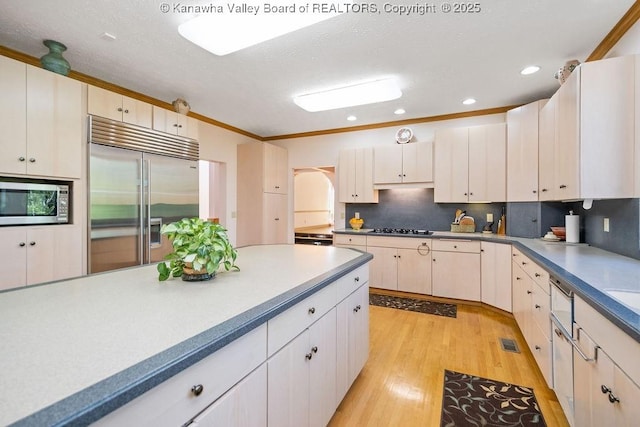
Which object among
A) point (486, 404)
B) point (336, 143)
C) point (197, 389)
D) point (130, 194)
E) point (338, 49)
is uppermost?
point (338, 49)

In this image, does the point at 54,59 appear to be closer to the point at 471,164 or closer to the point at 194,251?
the point at 194,251

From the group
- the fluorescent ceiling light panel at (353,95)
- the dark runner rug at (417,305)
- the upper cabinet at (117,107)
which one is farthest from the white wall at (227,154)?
the dark runner rug at (417,305)

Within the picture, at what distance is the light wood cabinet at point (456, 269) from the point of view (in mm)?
3627

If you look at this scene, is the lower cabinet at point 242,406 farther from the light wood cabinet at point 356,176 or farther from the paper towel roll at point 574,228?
the light wood cabinet at point 356,176

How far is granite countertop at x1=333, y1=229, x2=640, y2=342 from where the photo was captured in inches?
43.0

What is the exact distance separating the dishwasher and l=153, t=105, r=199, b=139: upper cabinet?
12.1ft

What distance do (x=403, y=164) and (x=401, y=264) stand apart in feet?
4.62

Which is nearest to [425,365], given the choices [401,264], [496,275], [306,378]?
[306,378]

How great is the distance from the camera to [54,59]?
2.36m

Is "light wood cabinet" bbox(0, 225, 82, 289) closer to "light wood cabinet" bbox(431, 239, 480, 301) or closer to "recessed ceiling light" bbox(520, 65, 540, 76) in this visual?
"light wood cabinet" bbox(431, 239, 480, 301)

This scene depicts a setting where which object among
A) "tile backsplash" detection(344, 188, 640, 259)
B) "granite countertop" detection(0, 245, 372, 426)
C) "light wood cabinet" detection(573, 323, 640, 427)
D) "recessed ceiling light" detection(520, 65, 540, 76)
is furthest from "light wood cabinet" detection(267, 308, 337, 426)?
"recessed ceiling light" detection(520, 65, 540, 76)

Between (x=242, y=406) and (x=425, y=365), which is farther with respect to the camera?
(x=425, y=365)

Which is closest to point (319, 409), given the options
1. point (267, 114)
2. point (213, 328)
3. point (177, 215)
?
point (213, 328)

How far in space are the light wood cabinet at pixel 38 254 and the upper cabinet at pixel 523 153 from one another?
14.6 feet
